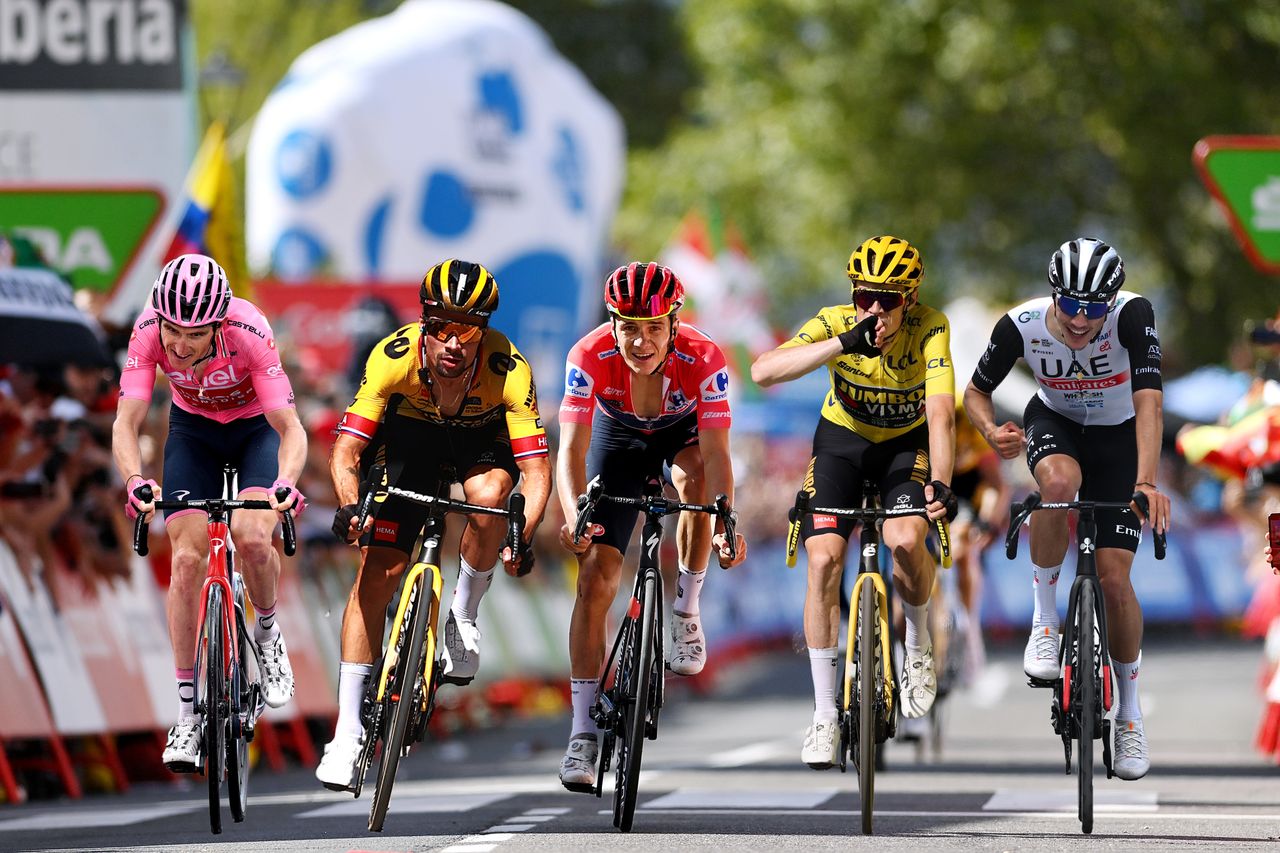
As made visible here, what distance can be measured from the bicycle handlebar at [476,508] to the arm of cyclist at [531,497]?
0.02 metres

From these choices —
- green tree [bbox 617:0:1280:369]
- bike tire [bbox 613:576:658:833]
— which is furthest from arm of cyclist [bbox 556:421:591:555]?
green tree [bbox 617:0:1280:369]

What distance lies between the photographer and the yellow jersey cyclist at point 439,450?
1077 centimetres

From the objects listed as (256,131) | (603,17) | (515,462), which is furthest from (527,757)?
(603,17)

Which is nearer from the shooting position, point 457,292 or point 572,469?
point 457,292

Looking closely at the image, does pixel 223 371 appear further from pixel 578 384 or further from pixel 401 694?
pixel 401 694

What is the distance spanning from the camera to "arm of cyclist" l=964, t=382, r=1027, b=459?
37.8 ft

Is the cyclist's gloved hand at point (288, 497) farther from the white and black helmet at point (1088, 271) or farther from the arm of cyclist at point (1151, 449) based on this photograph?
the arm of cyclist at point (1151, 449)

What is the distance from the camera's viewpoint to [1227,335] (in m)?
38.9

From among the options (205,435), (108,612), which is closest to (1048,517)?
(205,435)

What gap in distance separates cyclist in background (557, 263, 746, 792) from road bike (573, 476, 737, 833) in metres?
0.12

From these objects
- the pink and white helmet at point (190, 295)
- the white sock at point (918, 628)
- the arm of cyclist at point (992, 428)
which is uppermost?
the pink and white helmet at point (190, 295)

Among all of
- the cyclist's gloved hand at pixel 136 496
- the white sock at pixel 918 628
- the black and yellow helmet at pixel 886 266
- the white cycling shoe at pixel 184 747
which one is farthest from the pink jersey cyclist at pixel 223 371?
the white sock at pixel 918 628

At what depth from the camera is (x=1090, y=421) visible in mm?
11633

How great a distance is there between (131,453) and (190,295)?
728 mm
